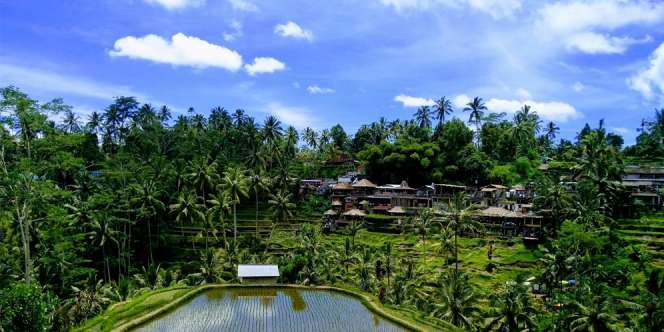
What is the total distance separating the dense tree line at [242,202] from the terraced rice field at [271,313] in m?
6.80

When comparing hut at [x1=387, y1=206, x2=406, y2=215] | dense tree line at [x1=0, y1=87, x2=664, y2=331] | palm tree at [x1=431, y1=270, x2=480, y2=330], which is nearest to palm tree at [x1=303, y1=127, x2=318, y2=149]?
dense tree line at [x1=0, y1=87, x2=664, y2=331]

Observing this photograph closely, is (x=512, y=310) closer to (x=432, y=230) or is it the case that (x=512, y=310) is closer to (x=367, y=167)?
(x=432, y=230)

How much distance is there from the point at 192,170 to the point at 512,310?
47.0 meters

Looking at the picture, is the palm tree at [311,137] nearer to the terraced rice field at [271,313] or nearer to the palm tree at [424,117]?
the palm tree at [424,117]

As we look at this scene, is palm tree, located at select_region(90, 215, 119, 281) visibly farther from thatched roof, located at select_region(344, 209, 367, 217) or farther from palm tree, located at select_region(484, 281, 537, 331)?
palm tree, located at select_region(484, 281, 537, 331)

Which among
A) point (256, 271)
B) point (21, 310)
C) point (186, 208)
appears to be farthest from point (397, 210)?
point (21, 310)

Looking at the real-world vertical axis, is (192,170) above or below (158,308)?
above

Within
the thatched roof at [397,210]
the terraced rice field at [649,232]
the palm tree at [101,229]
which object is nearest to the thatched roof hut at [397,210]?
the thatched roof at [397,210]

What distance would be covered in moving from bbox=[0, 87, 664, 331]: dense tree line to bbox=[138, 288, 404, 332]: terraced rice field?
6797mm

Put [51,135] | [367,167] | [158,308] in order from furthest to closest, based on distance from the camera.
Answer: [367,167]
[51,135]
[158,308]

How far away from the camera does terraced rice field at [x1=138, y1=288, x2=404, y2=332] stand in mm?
24281

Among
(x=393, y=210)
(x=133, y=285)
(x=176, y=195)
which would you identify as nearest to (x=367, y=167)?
(x=393, y=210)

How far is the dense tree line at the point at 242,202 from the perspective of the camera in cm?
3244

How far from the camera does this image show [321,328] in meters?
24.3
